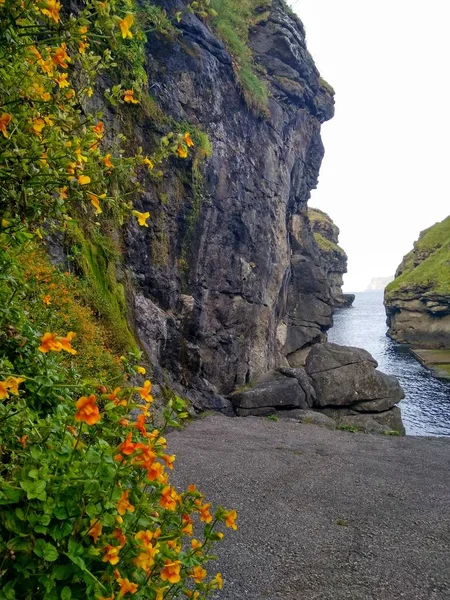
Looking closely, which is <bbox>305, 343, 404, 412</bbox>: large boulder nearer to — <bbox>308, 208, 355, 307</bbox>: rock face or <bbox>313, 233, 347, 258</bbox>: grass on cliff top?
<bbox>313, 233, 347, 258</bbox>: grass on cliff top

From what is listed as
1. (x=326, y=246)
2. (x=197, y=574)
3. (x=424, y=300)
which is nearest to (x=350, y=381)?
(x=197, y=574)

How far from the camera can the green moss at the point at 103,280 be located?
1081 centimetres

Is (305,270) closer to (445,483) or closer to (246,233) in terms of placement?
(246,233)

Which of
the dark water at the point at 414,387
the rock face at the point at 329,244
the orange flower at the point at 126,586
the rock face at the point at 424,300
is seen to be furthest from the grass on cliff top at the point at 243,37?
the rock face at the point at 329,244

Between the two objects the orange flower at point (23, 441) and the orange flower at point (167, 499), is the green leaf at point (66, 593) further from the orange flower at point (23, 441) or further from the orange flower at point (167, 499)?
the orange flower at point (23, 441)

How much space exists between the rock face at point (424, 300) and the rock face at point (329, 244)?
2173 cm

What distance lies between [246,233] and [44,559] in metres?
23.2

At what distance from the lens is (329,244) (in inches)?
3794

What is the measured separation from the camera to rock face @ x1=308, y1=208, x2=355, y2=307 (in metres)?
94.4

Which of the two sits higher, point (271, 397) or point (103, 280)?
point (103, 280)

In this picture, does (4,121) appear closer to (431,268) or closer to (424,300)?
(424,300)

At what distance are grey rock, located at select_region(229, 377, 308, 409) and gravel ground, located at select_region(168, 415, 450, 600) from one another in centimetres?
701

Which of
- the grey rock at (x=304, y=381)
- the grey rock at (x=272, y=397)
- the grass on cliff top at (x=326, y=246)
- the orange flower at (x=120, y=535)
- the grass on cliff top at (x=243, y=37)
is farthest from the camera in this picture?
the grass on cliff top at (x=326, y=246)

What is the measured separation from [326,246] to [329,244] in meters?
2.44
